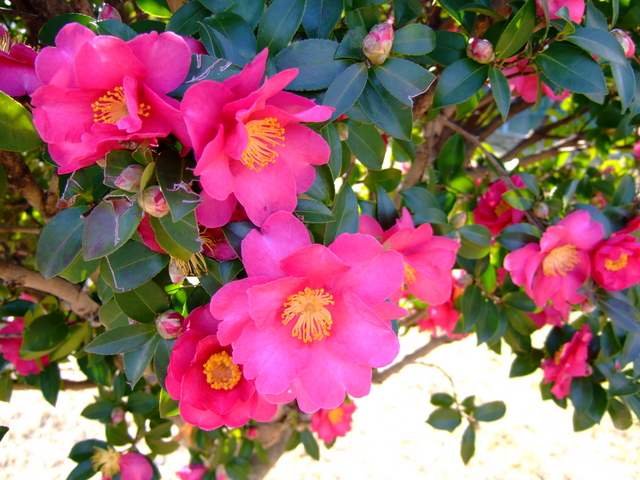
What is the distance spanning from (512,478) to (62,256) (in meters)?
2.77

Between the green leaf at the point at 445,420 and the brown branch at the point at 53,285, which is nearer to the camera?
the brown branch at the point at 53,285

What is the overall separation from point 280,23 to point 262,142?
161 mm

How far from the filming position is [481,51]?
0.73m

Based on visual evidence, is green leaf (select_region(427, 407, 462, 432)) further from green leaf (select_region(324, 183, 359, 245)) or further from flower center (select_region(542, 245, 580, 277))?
green leaf (select_region(324, 183, 359, 245))

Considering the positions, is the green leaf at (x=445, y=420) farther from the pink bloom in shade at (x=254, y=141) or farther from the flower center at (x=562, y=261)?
the pink bloom in shade at (x=254, y=141)

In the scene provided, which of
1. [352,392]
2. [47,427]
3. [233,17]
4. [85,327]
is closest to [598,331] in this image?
[352,392]

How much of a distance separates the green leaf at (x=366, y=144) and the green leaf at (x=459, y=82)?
0.16m

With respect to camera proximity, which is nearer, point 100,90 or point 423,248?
point 100,90

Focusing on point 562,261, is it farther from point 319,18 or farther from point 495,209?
point 319,18

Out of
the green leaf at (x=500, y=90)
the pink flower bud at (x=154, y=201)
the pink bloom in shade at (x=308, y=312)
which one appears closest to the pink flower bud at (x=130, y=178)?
the pink flower bud at (x=154, y=201)

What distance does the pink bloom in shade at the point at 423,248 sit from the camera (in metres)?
0.73

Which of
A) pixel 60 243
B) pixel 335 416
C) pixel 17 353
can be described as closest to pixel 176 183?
pixel 60 243

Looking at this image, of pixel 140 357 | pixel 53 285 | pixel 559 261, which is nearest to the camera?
pixel 140 357

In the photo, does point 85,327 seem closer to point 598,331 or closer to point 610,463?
point 598,331
